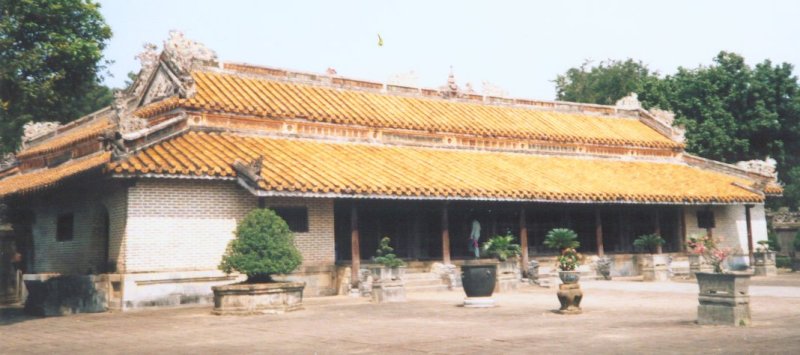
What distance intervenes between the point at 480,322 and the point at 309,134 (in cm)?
1163

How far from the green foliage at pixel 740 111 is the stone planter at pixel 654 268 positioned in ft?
53.5

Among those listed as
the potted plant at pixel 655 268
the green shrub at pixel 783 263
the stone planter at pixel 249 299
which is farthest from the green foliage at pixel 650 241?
the stone planter at pixel 249 299

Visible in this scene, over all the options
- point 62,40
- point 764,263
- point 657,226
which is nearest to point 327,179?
point 657,226

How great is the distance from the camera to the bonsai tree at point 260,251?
15.1 m

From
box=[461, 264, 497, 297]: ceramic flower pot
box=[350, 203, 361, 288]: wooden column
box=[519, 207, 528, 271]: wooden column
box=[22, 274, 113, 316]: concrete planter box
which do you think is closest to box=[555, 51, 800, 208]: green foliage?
box=[519, 207, 528, 271]: wooden column

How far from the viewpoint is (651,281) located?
77.8 ft

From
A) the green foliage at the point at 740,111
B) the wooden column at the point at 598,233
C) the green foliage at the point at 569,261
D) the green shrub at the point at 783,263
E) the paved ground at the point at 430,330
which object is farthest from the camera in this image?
the green foliage at the point at 740,111

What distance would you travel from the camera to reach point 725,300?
11.2 meters

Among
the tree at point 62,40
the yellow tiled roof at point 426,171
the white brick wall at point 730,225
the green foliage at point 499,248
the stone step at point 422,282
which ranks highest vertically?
the tree at point 62,40

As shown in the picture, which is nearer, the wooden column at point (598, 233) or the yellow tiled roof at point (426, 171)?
the yellow tiled roof at point (426, 171)

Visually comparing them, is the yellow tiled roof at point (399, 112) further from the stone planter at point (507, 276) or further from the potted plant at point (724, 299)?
the potted plant at point (724, 299)

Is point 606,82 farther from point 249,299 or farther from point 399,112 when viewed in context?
point 249,299

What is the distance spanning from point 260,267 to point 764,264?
779 inches

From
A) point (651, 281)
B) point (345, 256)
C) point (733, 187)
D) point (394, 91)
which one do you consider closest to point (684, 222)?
point (733, 187)
